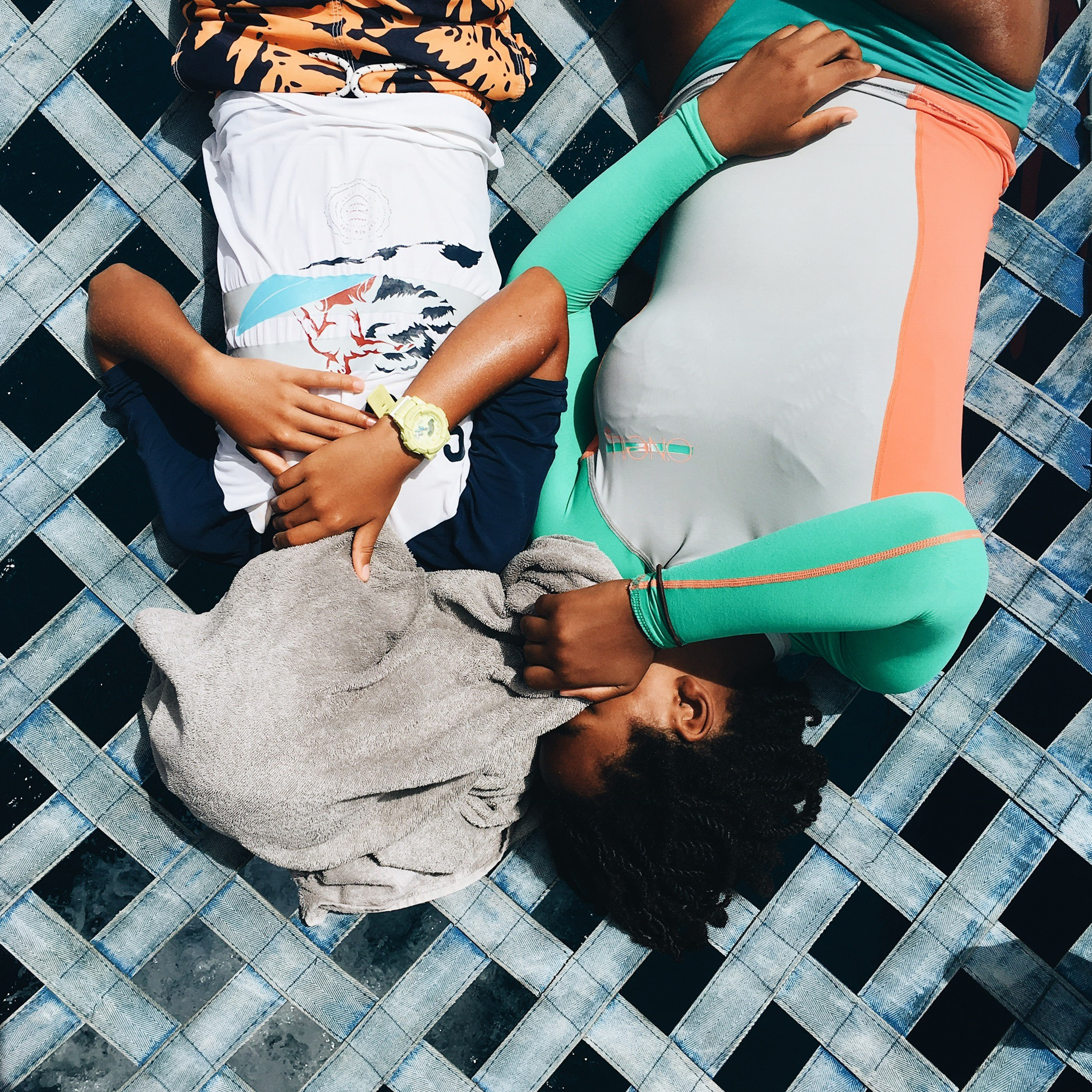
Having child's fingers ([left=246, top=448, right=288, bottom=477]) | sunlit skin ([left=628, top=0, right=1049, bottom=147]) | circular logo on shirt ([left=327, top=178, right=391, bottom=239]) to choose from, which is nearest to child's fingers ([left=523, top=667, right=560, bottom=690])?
child's fingers ([left=246, top=448, right=288, bottom=477])

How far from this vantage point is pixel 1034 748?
947 millimetres

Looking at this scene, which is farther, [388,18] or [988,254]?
[988,254]

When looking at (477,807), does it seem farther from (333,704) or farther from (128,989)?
(128,989)

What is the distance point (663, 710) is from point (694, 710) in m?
0.03

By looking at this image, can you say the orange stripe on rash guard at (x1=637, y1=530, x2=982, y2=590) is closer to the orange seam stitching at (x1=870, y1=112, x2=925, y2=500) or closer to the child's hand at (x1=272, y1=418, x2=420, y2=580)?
the orange seam stitching at (x1=870, y1=112, x2=925, y2=500)

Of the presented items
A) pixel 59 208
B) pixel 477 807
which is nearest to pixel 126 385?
pixel 59 208

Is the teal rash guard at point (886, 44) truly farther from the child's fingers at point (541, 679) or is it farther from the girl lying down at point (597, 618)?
the child's fingers at point (541, 679)

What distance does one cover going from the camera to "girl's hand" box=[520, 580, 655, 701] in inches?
→ 29.1

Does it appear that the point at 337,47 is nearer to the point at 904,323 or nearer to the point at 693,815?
the point at 904,323

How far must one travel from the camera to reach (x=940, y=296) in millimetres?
734

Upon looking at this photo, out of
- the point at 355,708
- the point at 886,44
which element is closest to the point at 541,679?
the point at 355,708

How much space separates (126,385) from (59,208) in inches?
9.3

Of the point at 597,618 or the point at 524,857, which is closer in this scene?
the point at 597,618

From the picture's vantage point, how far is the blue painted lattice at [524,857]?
0.90 metres
